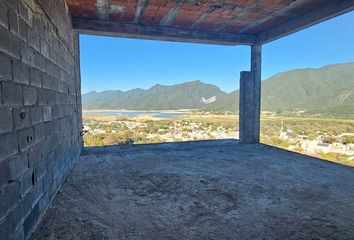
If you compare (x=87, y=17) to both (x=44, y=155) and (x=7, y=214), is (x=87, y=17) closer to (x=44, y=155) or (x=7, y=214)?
(x=44, y=155)

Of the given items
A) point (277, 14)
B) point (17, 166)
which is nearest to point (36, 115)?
point (17, 166)

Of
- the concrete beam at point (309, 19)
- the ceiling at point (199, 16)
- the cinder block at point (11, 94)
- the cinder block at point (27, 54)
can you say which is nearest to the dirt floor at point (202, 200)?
the cinder block at point (11, 94)

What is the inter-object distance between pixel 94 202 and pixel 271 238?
1826 mm

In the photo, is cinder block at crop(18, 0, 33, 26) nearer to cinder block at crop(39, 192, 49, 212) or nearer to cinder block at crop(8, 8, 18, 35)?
cinder block at crop(8, 8, 18, 35)

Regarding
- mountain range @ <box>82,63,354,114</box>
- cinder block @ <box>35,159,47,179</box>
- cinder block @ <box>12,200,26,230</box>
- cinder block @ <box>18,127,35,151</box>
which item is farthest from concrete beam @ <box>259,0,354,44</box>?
mountain range @ <box>82,63,354,114</box>

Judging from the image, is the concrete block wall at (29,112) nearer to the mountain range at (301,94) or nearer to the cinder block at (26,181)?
the cinder block at (26,181)

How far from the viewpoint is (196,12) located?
4.32 m

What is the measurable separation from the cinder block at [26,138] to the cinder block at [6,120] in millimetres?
181

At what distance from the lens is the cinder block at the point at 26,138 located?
5.67 ft

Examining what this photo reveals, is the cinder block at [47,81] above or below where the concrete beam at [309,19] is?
below

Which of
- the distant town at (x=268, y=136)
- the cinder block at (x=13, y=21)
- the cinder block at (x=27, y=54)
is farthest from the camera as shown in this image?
the distant town at (x=268, y=136)

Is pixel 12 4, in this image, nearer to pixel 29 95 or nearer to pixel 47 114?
pixel 29 95

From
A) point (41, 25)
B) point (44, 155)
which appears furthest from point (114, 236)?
point (41, 25)

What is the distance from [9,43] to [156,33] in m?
3.96
